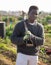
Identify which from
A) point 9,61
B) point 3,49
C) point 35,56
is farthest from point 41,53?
point 35,56

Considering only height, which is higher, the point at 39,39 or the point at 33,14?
the point at 33,14

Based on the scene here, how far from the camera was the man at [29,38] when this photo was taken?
5035mm

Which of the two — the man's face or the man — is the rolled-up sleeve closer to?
the man

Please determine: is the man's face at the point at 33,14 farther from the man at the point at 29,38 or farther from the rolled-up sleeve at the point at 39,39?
the rolled-up sleeve at the point at 39,39

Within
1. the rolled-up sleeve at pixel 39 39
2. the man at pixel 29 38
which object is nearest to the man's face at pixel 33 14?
the man at pixel 29 38

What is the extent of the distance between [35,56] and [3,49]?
5.79m

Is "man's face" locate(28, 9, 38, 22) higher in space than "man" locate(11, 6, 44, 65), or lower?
higher

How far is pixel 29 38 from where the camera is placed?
5.05 metres

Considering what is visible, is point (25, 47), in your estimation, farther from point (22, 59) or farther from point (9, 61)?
point (9, 61)

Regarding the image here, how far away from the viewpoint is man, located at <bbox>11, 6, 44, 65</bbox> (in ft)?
16.5

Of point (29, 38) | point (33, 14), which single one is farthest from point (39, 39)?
point (33, 14)

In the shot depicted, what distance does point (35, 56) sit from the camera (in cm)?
515

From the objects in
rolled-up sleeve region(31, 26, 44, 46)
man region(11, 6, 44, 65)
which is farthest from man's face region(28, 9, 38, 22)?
rolled-up sleeve region(31, 26, 44, 46)

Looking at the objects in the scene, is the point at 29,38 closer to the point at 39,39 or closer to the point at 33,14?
the point at 39,39
